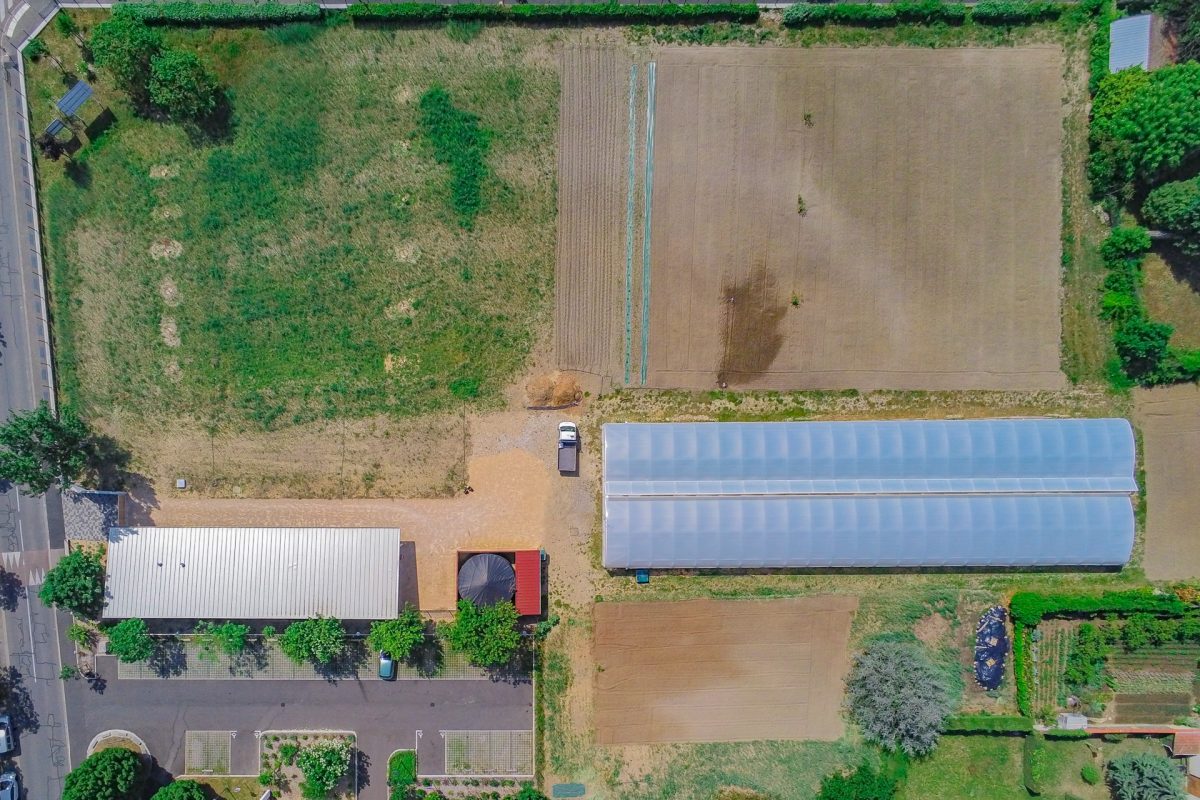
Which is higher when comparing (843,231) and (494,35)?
(494,35)

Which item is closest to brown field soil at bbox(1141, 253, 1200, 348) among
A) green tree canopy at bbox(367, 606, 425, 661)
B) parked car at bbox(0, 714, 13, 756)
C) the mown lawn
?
the mown lawn

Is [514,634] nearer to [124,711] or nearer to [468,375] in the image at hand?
[468,375]

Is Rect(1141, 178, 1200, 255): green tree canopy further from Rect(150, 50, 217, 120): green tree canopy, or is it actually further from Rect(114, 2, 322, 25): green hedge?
Rect(150, 50, 217, 120): green tree canopy

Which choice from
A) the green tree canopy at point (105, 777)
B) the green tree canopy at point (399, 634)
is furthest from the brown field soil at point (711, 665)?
the green tree canopy at point (105, 777)

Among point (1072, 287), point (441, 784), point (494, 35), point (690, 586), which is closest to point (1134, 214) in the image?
point (1072, 287)

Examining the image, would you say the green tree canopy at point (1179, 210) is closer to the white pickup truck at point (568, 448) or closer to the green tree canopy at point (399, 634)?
the white pickup truck at point (568, 448)

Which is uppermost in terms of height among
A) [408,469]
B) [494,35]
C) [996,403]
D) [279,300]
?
[494,35]

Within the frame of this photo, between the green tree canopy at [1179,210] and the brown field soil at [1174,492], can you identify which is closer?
the green tree canopy at [1179,210]
